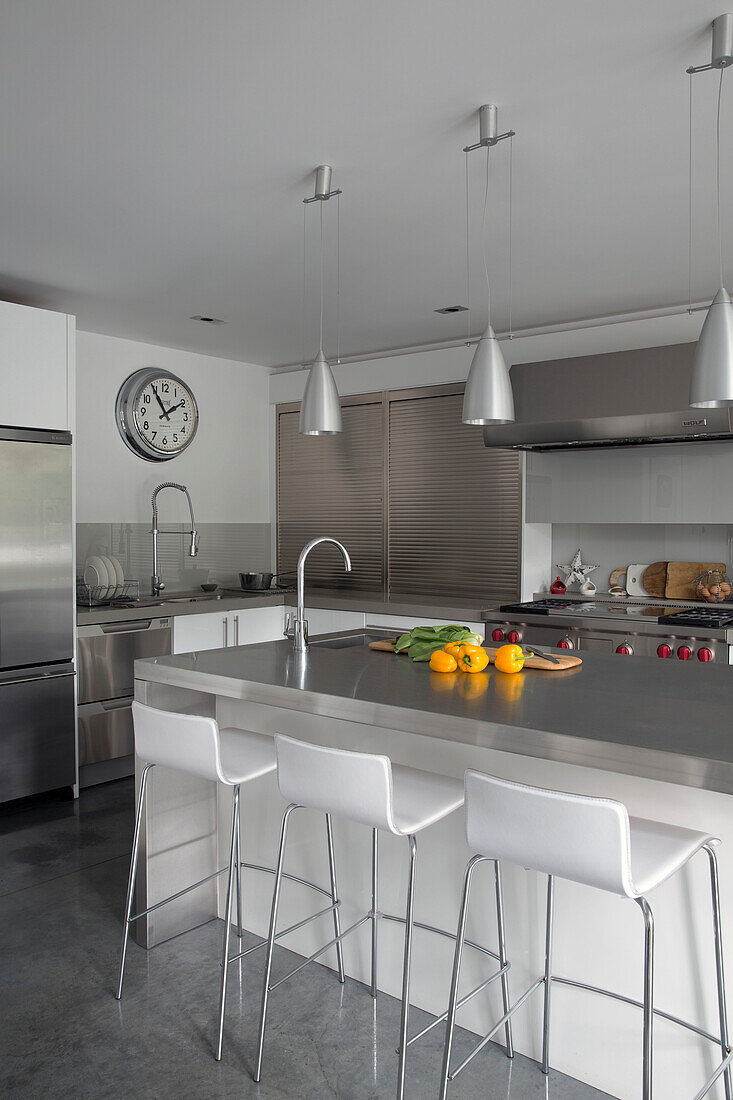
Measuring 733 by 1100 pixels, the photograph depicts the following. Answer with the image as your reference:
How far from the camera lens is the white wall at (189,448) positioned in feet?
16.1

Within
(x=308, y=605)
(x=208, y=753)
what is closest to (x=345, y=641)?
(x=208, y=753)

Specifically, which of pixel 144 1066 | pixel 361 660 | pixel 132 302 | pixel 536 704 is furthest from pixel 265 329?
pixel 144 1066

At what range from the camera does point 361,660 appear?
271 cm

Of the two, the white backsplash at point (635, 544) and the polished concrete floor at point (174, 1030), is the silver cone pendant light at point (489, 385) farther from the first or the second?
the white backsplash at point (635, 544)

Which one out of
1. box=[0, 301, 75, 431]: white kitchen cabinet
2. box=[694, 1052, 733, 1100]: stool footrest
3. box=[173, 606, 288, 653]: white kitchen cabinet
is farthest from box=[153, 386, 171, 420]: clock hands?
box=[694, 1052, 733, 1100]: stool footrest

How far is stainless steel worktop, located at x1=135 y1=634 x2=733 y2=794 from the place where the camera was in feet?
5.46

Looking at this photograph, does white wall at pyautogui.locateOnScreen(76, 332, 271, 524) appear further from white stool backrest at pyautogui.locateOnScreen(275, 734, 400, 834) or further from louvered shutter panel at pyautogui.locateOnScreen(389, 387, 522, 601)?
white stool backrest at pyautogui.locateOnScreen(275, 734, 400, 834)

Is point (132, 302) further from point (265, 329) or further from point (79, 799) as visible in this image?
point (79, 799)

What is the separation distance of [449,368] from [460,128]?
272 centimetres

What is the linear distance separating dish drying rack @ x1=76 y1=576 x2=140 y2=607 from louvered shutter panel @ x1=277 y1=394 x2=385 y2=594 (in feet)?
4.89

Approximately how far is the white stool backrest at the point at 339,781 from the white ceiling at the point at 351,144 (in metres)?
1.67

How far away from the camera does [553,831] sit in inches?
63.1

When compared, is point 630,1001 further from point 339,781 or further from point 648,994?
point 339,781

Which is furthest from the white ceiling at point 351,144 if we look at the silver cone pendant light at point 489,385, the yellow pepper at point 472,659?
the yellow pepper at point 472,659
